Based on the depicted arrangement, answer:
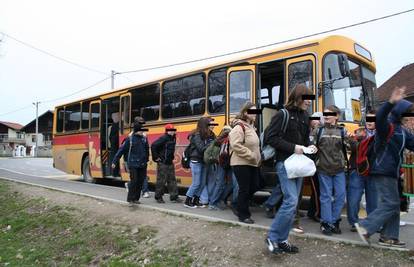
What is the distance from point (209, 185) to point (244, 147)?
246 centimetres

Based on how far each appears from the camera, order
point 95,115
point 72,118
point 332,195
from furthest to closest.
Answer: point 72,118 → point 95,115 → point 332,195

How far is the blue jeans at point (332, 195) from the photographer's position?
592 centimetres

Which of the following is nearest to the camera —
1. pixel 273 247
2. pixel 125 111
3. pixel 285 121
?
pixel 273 247

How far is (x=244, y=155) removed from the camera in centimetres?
638

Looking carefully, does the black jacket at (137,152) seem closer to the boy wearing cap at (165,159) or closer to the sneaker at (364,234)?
the boy wearing cap at (165,159)

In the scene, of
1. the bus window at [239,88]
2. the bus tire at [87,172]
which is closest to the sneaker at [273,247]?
the bus window at [239,88]

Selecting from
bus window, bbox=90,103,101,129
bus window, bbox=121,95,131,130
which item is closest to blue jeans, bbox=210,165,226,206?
bus window, bbox=121,95,131,130

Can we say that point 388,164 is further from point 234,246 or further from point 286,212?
point 234,246

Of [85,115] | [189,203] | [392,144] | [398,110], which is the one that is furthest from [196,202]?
[85,115]

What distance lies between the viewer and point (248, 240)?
577 cm

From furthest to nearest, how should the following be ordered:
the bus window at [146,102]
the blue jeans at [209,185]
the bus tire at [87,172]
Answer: the bus tire at [87,172] → the bus window at [146,102] → the blue jeans at [209,185]

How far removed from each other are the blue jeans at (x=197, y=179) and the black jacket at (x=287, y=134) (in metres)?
3.45

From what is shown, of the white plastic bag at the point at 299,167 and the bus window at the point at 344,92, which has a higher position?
the bus window at the point at 344,92

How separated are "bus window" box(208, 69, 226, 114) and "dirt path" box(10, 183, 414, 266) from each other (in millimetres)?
2918
